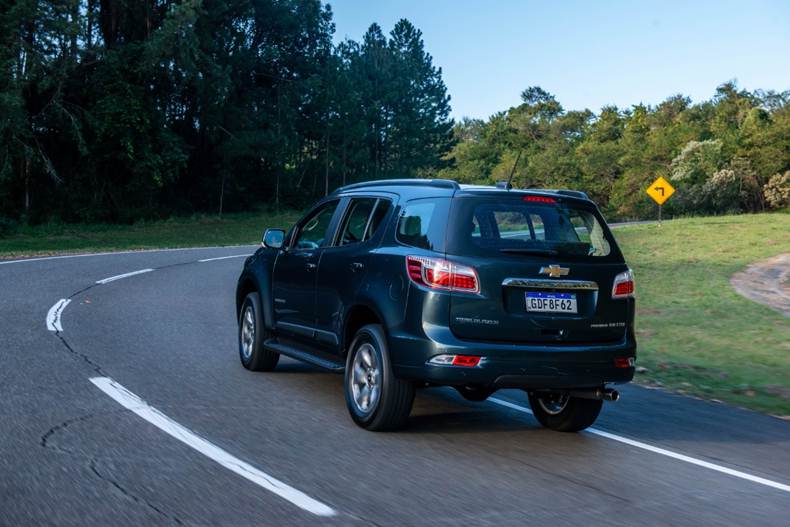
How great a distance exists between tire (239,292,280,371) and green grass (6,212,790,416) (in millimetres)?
3881

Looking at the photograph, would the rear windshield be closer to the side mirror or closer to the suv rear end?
the suv rear end

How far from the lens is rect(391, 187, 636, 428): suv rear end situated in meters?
6.10

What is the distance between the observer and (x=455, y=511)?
A: 4.75 m

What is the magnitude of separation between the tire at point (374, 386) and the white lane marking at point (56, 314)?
5.89 m

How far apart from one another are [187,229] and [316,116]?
20506 mm

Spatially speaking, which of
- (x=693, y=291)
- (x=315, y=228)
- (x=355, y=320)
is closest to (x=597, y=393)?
(x=355, y=320)

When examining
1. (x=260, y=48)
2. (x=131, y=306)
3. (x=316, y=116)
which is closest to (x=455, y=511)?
(x=131, y=306)

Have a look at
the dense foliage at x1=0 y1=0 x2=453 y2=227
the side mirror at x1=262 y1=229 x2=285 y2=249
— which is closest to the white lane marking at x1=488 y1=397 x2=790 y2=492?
the side mirror at x1=262 y1=229 x2=285 y2=249

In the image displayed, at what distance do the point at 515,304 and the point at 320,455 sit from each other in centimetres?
162

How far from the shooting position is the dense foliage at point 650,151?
71.8m

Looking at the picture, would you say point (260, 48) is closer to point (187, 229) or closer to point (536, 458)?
point (187, 229)

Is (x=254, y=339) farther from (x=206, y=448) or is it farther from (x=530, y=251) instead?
(x=530, y=251)

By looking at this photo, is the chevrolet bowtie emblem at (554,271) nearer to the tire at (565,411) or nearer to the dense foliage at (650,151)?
the tire at (565,411)

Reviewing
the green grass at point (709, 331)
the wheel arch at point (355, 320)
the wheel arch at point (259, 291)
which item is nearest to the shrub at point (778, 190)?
the green grass at point (709, 331)
